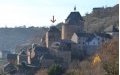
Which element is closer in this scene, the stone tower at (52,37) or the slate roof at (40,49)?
the slate roof at (40,49)

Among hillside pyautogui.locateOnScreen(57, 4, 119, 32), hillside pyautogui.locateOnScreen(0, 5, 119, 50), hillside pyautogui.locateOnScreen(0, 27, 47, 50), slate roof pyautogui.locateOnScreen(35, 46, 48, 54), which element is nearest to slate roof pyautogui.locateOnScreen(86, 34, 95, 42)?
slate roof pyautogui.locateOnScreen(35, 46, 48, 54)

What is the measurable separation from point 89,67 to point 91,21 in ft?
88.6

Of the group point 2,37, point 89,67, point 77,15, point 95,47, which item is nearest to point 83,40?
point 95,47

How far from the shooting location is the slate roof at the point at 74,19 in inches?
1220

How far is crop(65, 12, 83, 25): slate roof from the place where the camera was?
3098 cm

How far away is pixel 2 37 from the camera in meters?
78.6

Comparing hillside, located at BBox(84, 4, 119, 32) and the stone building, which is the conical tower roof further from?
hillside, located at BBox(84, 4, 119, 32)

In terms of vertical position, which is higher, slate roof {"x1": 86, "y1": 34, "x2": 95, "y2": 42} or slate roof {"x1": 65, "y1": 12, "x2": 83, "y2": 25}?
slate roof {"x1": 65, "y1": 12, "x2": 83, "y2": 25}

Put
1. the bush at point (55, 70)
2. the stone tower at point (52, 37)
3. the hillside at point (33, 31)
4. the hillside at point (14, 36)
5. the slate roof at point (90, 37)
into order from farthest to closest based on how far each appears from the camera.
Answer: the hillside at point (14, 36) → the hillside at point (33, 31) → the stone tower at point (52, 37) → the slate roof at point (90, 37) → the bush at point (55, 70)

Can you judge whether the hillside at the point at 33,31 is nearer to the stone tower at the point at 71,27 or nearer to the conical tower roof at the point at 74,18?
the conical tower roof at the point at 74,18

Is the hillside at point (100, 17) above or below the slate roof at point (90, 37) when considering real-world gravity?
above

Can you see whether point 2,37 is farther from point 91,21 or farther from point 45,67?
point 45,67

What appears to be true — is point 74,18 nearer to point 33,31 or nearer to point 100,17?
point 100,17

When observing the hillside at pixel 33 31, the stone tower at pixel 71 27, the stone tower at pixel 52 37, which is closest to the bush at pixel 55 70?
the stone tower at pixel 52 37
